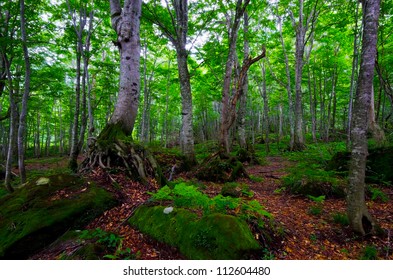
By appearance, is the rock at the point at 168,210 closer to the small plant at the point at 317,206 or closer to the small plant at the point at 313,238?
the small plant at the point at 313,238

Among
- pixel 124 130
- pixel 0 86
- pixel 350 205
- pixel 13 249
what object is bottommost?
pixel 13 249

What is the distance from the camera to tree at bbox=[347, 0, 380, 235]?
138 inches

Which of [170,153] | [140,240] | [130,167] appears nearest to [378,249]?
[140,240]

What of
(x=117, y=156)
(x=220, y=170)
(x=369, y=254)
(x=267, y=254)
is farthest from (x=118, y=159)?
(x=369, y=254)

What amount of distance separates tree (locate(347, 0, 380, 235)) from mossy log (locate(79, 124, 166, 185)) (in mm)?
4311

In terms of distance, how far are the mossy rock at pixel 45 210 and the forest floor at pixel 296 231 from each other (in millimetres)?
236

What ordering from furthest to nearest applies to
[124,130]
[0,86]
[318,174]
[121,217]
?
1. [0,86]
2. [318,174]
3. [124,130]
4. [121,217]

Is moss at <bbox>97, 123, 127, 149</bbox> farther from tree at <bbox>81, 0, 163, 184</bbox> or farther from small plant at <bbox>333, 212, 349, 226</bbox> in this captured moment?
small plant at <bbox>333, 212, 349, 226</bbox>

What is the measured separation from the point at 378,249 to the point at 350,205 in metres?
0.72

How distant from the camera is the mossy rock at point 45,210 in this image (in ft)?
10.5

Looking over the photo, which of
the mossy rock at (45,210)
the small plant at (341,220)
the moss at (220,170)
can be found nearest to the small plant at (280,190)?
the moss at (220,170)

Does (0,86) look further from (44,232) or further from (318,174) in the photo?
(318,174)
